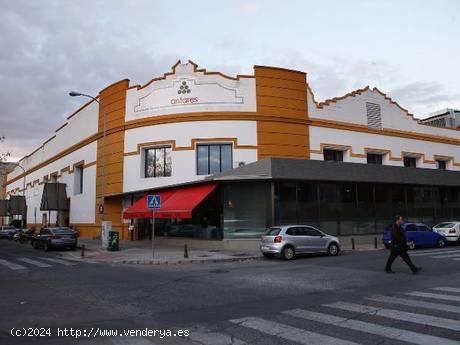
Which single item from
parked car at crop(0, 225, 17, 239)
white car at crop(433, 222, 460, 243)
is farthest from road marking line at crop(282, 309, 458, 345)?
parked car at crop(0, 225, 17, 239)

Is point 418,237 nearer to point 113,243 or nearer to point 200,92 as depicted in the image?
point 200,92

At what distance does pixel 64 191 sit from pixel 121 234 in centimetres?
1496

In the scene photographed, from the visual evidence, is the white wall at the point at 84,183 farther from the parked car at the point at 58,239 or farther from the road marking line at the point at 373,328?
the road marking line at the point at 373,328

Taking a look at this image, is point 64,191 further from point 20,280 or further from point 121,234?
point 20,280

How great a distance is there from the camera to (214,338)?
6.32m

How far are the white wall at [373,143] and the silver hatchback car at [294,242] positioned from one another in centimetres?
1232

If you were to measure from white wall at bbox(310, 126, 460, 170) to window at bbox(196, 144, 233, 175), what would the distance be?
6675mm

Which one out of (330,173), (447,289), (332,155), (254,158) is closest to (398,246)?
(447,289)

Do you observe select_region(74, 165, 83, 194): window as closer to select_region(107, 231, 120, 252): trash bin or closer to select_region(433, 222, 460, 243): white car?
select_region(107, 231, 120, 252): trash bin

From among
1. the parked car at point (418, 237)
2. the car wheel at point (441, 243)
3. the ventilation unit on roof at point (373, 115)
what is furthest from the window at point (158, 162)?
the car wheel at point (441, 243)

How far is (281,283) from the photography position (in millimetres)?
11711

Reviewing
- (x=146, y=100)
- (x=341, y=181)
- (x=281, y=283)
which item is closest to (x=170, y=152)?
(x=146, y=100)

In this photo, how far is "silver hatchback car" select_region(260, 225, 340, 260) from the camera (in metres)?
18.9

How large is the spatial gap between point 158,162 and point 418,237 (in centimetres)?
1861
